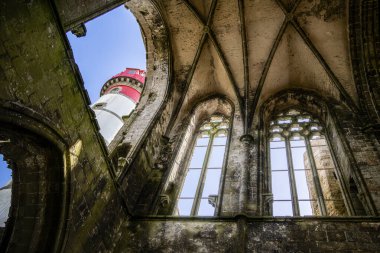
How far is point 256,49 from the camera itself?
9406 mm

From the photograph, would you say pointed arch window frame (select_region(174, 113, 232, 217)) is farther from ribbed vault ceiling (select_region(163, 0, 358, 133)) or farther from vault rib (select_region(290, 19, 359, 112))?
vault rib (select_region(290, 19, 359, 112))

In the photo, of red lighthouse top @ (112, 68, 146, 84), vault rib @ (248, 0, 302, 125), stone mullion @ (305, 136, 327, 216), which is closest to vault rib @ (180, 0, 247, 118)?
Result: vault rib @ (248, 0, 302, 125)

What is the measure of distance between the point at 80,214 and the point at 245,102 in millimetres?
5846

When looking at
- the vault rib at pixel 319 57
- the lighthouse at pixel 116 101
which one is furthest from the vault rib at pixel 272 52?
the lighthouse at pixel 116 101

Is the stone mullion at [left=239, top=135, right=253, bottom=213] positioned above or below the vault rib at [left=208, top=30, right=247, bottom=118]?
below

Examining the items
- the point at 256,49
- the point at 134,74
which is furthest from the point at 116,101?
the point at 256,49

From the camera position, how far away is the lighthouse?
53.1ft

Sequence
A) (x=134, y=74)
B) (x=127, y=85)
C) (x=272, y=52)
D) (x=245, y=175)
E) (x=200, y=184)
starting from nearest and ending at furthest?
(x=245, y=175)
(x=200, y=184)
(x=272, y=52)
(x=127, y=85)
(x=134, y=74)

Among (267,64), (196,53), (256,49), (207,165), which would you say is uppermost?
(256,49)

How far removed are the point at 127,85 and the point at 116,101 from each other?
3.26 metres

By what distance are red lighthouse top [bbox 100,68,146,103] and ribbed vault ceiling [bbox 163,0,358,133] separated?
11.7m

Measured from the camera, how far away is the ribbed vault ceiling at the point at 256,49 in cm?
865

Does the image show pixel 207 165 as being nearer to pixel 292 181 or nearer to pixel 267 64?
pixel 292 181

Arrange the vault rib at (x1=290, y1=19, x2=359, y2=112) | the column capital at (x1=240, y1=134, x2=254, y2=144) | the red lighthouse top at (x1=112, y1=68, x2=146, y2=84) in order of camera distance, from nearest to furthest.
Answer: the column capital at (x1=240, y1=134, x2=254, y2=144)
the vault rib at (x1=290, y1=19, x2=359, y2=112)
the red lighthouse top at (x1=112, y1=68, x2=146, y2=84)
